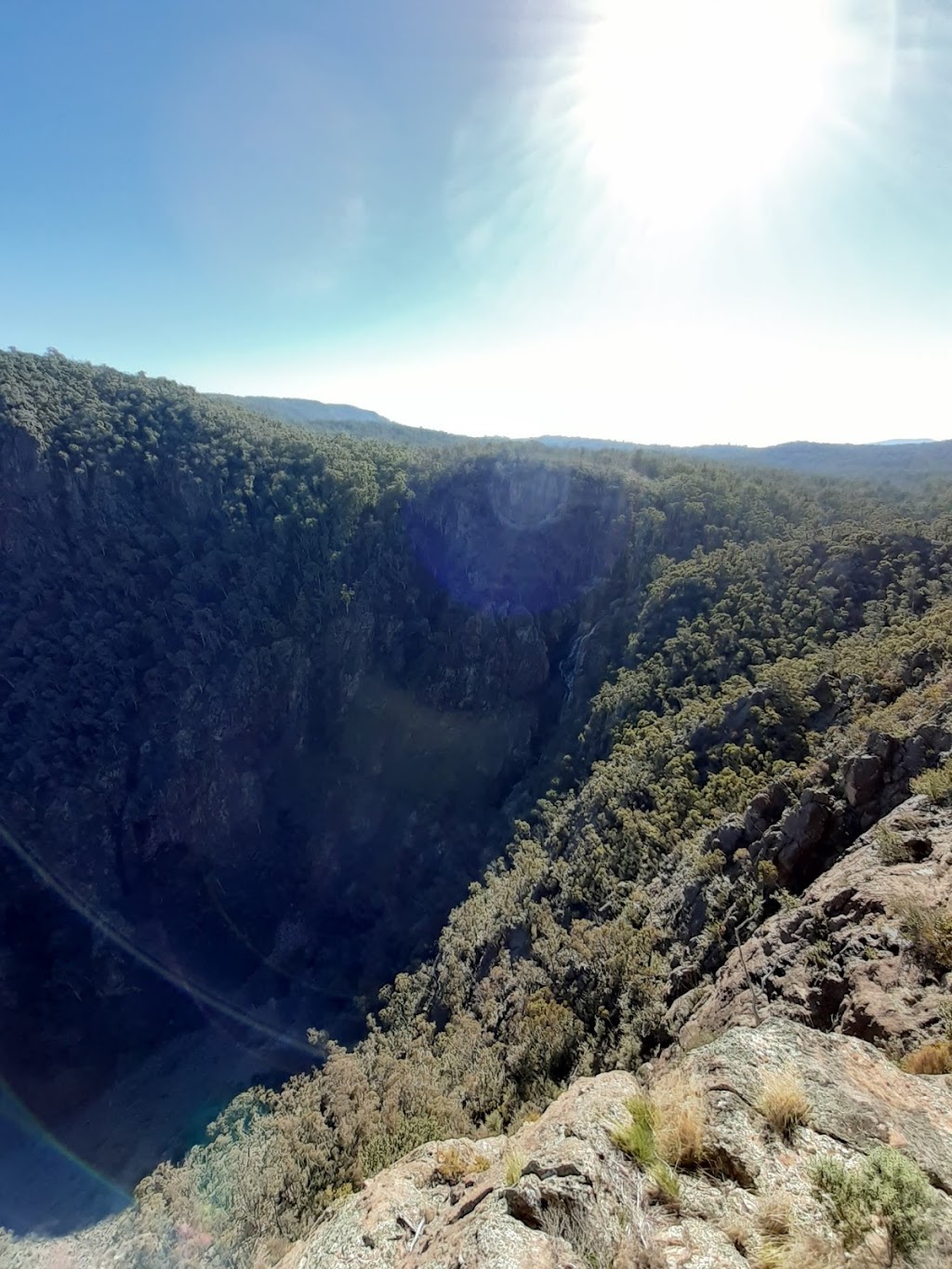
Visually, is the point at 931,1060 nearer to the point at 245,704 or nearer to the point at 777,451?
the point at 245,704

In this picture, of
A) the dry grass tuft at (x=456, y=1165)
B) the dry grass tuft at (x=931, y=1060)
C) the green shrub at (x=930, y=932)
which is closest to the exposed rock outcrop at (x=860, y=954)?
the green shrub at (x=930, y=932)

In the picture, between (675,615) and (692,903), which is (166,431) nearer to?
(675,615)

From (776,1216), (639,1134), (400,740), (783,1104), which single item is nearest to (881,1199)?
(776,1216)

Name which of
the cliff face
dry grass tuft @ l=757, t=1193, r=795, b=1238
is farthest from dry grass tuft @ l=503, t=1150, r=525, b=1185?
the cliff face

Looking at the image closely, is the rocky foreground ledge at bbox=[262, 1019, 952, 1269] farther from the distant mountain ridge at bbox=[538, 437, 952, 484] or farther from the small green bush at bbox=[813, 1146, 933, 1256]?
the distant mountain ridge at bbox=[538, 437, 952, 484]

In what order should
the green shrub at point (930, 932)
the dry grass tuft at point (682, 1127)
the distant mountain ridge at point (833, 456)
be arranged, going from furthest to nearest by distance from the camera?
1. the distant mountain ridge at point (833, 456)
2. the green shrub at point (930, 932)
3. the dry grass tuft at point (682, 1127)

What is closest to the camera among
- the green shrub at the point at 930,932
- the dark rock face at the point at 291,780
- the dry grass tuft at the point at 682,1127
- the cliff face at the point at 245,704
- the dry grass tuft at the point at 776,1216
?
the dry grass tuft at the point at 776,1216

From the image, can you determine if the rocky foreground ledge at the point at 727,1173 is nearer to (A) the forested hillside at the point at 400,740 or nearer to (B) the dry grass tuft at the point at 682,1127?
(B) the dry grass tuft at the point at 682,1127
